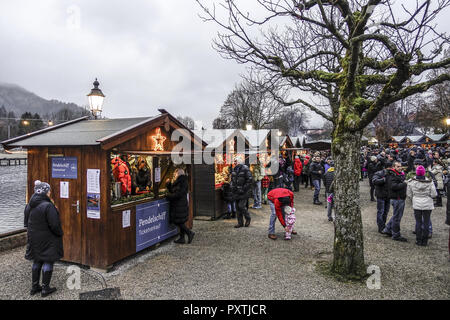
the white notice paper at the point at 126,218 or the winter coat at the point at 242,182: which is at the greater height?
the winter coat at the point at 242,182

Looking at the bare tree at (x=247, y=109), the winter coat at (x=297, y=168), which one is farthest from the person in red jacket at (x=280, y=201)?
the bare tree at (x=247, y=109)

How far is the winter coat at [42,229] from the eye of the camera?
4.34m

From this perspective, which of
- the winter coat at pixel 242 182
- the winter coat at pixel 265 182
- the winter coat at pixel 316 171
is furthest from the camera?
the winter coat at pixel 316 171

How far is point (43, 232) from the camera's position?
14.3 feet

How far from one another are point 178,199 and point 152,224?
839mm

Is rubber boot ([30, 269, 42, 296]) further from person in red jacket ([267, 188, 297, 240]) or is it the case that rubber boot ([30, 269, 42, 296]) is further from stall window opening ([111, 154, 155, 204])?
person in red jacket ([267, 188, 297, 240])

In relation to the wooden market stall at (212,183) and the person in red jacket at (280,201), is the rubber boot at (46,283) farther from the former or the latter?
the wooden market stall at (212,183)

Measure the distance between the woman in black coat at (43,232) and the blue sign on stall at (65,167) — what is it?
121 cm

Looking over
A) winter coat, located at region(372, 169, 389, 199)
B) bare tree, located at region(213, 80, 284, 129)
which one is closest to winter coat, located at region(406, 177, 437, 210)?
winter coat, located at region(372, 169, 389, 199)

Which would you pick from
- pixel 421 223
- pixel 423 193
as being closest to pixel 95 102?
pixel 423 193

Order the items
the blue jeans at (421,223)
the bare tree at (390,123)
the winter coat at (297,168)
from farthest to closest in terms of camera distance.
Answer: the bare tree at (390,123) → the winter coat at (297,168) → the blue jeans at (421,223)

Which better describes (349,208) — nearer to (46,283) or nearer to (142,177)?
(46,283)

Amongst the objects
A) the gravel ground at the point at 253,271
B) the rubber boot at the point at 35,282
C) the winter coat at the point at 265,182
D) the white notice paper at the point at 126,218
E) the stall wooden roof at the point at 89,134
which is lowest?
the gravel ground at the point at 253,271
